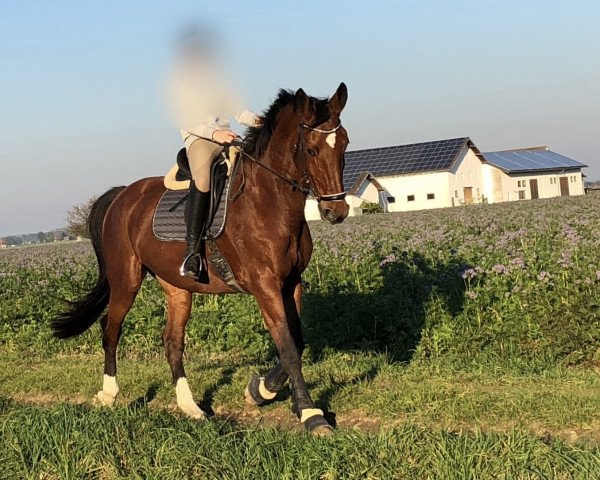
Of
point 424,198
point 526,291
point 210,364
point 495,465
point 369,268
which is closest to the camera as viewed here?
point 495,465

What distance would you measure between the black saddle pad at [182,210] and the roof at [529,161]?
66777 millimetres

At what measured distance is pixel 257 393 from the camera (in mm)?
7137

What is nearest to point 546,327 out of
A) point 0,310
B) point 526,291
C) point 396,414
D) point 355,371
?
point 526,291

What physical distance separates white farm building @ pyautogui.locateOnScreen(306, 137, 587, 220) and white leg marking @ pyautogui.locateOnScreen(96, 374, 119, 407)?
5033 cm

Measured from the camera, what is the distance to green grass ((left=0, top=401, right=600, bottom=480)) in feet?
14.0

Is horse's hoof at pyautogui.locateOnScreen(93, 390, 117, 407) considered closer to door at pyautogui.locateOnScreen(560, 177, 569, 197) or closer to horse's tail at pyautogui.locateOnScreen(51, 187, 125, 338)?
horse's tail at pyautogui.locateOnScreen(51, 187, 125, 338)

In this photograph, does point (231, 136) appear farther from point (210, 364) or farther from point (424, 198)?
point (424, 198)

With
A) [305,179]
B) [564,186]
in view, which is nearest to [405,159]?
[564,186]

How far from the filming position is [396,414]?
251 inches

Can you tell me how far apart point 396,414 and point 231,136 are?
2718 millimetres

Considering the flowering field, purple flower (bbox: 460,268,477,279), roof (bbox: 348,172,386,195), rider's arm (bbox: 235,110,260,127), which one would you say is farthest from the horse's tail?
roof (bbox: 348,172,386,195)

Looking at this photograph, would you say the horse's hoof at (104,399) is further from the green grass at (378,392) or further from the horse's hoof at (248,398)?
the horse's hoof at (248,398)

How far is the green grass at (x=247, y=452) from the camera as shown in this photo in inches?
167

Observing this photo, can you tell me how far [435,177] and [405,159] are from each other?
4.15m
